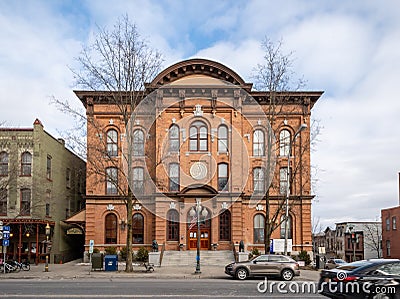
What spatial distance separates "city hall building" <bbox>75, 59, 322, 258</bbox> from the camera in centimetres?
4131

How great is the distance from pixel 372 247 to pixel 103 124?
163 ft

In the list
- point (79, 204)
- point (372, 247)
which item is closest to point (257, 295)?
point (79, 204)

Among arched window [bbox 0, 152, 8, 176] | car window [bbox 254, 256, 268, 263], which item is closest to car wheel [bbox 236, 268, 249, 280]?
car window [bbox 254, 256, 268, 263]

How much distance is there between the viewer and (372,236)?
7456cm

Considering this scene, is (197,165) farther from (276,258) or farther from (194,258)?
(276,258)

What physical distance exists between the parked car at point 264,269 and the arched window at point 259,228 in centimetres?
1677

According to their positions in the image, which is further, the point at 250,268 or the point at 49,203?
the point at 49,203

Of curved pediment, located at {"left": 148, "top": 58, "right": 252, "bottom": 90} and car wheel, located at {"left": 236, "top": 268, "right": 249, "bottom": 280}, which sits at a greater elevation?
curved pediment, located at {"left": 148, "top": 58, "right": 252, "bottom": 90}

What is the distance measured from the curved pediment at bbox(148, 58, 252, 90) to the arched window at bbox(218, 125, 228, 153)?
3.75 m

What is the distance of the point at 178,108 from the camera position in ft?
139

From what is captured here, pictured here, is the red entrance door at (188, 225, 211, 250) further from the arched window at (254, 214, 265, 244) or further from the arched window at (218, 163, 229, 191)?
the arched window at (254, 214, 265, 244)

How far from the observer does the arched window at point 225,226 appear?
1631 inches

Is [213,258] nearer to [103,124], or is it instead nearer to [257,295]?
[103,124]

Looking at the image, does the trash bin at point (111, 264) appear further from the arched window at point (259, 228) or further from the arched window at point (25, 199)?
the arched window at point (259, 228)
